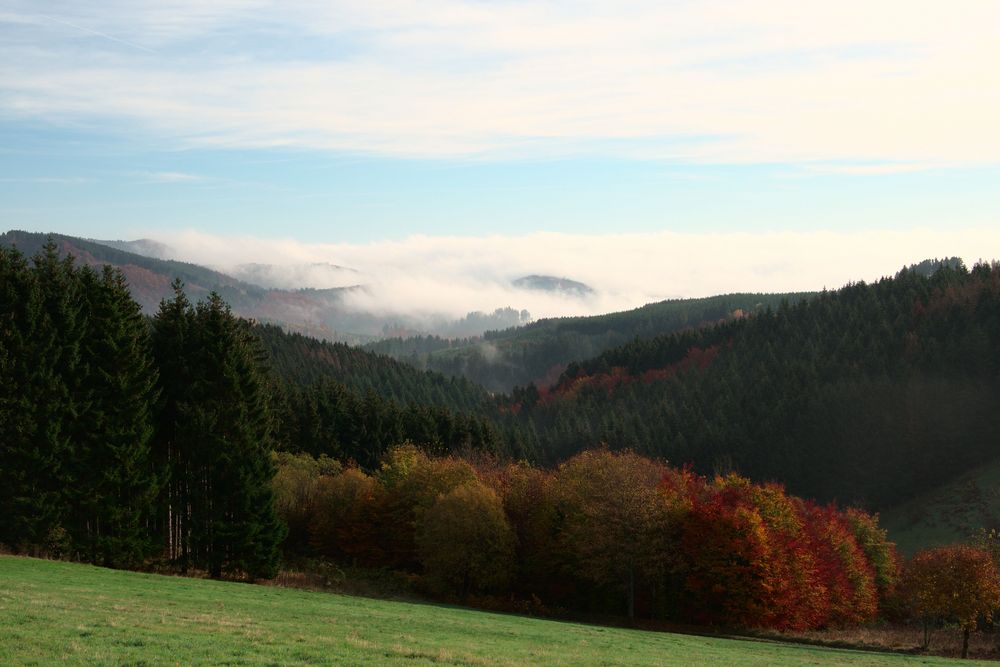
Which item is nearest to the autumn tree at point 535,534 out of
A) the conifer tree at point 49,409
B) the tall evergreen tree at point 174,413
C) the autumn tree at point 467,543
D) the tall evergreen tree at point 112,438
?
Result: the autumn tree at point 467,543

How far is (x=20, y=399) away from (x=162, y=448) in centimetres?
1152

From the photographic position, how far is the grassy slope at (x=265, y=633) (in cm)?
2036

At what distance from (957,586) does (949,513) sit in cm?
7314

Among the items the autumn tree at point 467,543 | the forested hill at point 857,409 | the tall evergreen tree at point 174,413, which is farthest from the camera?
the forested hill at point 857,409

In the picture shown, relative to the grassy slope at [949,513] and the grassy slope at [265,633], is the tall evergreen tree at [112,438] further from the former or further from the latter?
the grassy slope at [949,513]

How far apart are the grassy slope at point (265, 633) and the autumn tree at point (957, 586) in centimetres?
1333

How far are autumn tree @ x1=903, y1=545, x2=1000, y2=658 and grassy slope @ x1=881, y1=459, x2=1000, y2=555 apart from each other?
189 ft

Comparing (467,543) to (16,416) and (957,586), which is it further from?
(957,586)

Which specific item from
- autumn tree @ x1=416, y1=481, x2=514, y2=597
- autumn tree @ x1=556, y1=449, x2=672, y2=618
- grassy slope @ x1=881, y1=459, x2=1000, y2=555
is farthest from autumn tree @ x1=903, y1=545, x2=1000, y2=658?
Result: grassy slope @ x1=881, y1=459, x2=1000, y2=555

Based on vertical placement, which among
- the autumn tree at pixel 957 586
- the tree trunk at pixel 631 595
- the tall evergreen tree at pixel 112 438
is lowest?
the tree trunk at pixel 631 595

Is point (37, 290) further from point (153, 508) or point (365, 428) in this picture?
point (365, 428)

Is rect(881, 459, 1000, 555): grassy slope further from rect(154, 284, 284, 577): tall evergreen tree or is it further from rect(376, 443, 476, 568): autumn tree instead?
rect(154, 284, 284, 577): tall evergreen tree

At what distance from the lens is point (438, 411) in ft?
385

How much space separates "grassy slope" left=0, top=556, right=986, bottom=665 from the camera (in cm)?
2036
